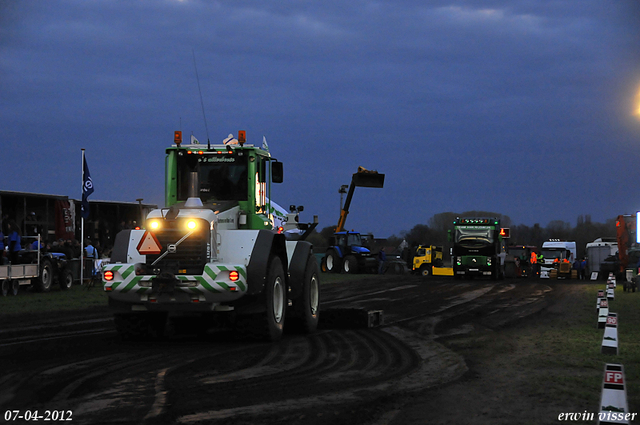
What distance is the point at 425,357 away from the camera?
384 inches

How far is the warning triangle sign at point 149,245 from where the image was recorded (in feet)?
33.6

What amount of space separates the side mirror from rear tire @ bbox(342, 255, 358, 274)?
3079 cm

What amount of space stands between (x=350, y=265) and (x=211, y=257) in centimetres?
3318

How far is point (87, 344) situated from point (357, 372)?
4.52m

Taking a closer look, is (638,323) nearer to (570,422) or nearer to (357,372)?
(357,372)

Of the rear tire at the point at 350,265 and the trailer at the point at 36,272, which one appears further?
the rear tire at the point at 350,265

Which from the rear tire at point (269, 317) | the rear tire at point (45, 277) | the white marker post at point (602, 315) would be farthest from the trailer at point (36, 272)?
the white marker post at point (602, 315)

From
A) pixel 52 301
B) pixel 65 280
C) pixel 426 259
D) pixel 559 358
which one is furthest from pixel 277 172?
pixel 426 259

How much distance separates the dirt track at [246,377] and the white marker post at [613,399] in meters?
1.49

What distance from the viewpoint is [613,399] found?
16.1 feet

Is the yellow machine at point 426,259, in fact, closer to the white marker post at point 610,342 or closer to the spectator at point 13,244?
the spectator at point 13,244

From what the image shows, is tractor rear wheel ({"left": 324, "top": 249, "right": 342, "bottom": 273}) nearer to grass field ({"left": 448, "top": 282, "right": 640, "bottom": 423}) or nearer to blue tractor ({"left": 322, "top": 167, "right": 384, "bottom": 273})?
blue tractor ({"left": 322, "top": 167, "right": 384, "bottom": 273})

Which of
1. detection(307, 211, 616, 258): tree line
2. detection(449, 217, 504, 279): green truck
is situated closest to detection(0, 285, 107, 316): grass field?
detection(449, 217, 504, 279): green truck

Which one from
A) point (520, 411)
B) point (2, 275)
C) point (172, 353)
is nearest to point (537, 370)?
point (520, 411)
